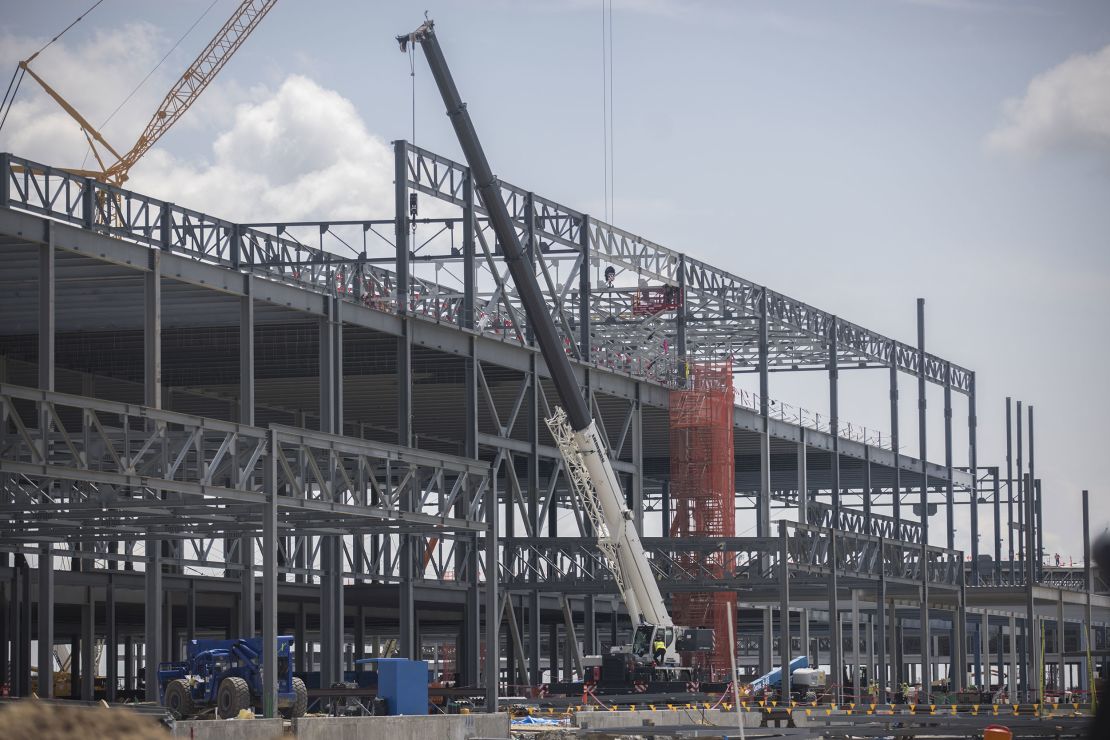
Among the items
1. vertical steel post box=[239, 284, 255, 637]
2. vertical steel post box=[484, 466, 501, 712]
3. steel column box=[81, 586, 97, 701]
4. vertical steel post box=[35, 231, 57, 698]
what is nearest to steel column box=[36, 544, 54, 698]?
vertical steel post box=[35, 231, 57, 698]

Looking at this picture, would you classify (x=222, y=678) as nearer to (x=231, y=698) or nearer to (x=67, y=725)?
(x=231, y=698)

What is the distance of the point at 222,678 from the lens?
37.7 meters

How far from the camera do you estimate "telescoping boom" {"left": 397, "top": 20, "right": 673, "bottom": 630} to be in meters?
48.8

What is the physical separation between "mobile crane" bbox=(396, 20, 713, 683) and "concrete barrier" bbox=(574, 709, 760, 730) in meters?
5.61

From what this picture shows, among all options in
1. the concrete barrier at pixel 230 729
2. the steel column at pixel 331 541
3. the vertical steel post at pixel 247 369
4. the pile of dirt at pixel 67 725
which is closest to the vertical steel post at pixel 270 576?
the concrete barrier at pixel 230 729

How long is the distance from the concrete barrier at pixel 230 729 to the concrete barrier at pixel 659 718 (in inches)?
464

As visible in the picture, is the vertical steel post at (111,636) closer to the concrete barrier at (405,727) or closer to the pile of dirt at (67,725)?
the concrete barrier at (405,727)

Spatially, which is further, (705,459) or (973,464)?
(973,464)

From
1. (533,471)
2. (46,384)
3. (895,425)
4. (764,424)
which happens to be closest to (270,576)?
(46,384)

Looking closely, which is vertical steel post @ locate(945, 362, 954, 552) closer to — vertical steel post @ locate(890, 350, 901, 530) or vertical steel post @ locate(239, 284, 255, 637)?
vertical steel post @ locate(890, 350, 901, 530)

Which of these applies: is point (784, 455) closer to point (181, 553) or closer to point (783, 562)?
point (783, 562)

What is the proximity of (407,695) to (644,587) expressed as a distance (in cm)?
1620

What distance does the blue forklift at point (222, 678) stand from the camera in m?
36.7

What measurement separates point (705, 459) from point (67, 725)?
55.5m
